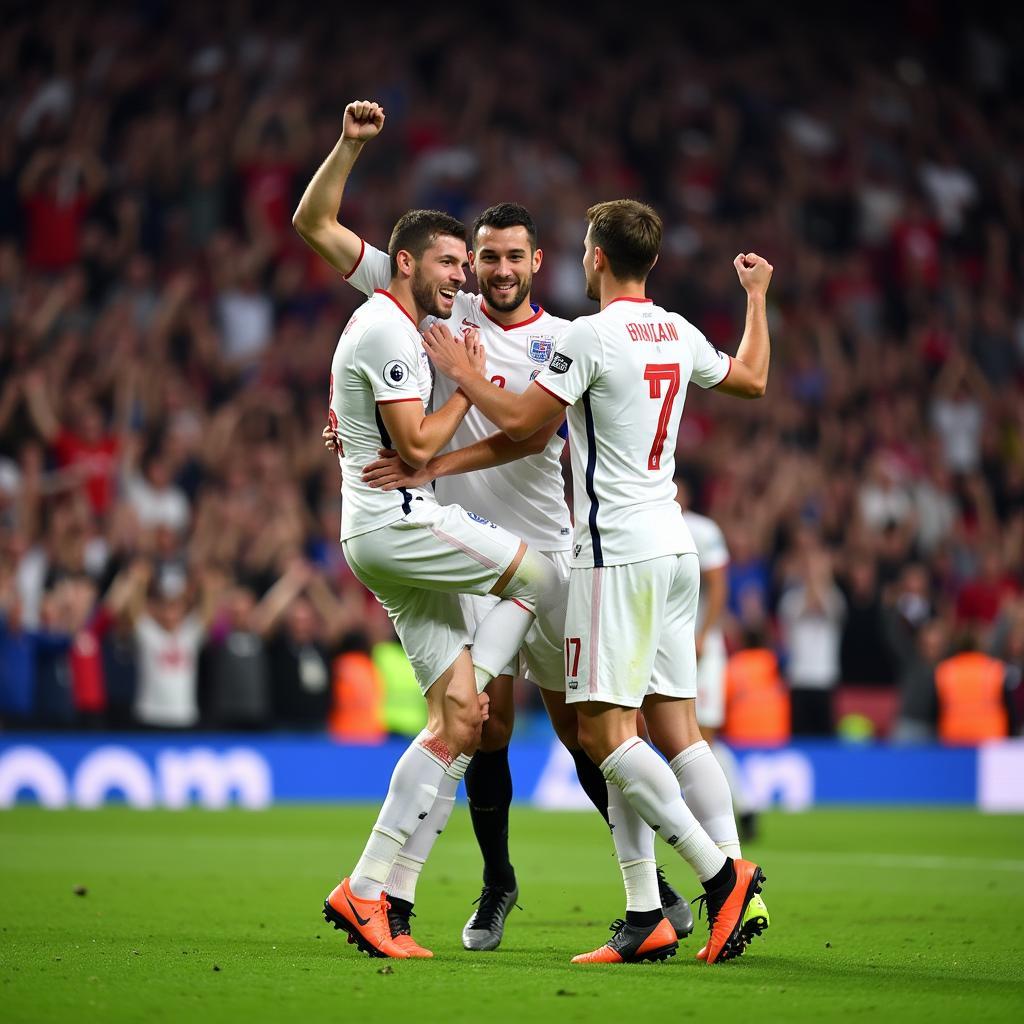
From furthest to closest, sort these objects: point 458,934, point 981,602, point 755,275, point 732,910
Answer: point 981,602 < point 458,934 < point 755,275 < point 732,910

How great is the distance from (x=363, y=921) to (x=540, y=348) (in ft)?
7.78

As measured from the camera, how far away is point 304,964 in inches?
232

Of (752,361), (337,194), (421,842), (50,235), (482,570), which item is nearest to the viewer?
(482,570)

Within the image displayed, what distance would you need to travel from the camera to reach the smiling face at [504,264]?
676 centimetres

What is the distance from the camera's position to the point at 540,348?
6.96m

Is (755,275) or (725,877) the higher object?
(755,275)

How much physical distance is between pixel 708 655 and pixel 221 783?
17.9 ft

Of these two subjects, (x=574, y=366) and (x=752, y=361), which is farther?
(x=752, y=361)

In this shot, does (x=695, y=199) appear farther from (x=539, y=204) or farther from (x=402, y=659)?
(x=402, y=659)

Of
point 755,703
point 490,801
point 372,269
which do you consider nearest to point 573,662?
point 490,801

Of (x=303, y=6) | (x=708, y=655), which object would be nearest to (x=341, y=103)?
(x=303, y=6)

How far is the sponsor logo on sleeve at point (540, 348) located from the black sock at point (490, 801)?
161cm

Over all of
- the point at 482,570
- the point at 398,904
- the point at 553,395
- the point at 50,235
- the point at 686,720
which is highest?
the point at 50,235

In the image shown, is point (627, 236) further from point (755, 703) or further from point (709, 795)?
point (755, 703)
